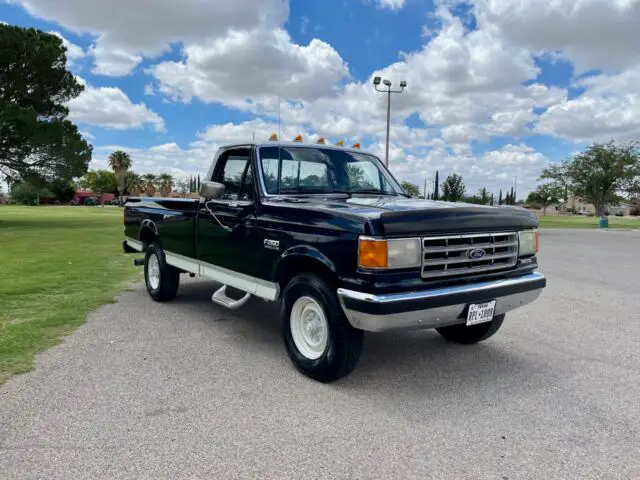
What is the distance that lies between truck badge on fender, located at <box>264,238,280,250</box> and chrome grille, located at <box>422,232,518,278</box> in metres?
1.29

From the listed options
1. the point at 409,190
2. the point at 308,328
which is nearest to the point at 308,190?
the point at 308,328

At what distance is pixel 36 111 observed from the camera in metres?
28.6

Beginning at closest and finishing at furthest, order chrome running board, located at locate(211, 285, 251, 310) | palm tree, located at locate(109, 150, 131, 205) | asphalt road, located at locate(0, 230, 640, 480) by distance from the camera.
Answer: asphalt road, located at locate(0, 230, 640, 480), chrome running board, located at locate(211, 285, 251, 310), palm tree, located at locate(109, 150, 131, 205)

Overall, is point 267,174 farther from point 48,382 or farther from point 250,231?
point 48,382

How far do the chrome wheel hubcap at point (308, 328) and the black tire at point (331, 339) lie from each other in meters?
0.08

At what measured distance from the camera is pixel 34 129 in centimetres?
2698

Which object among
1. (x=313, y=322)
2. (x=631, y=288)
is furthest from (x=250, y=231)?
(x=631, y=288)

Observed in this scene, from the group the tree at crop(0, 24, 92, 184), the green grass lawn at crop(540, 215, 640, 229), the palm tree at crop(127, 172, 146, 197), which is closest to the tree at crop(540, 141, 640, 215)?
the green grass lawn at crop(540, 215, 640, 229)

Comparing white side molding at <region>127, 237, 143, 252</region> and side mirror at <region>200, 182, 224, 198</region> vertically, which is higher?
side mirror at <region>200, 182, 224, 198</region>

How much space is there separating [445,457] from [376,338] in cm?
240

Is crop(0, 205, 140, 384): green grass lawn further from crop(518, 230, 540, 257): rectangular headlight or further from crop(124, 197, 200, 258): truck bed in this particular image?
crop(518, 230, 540, 257): rectangular headlight

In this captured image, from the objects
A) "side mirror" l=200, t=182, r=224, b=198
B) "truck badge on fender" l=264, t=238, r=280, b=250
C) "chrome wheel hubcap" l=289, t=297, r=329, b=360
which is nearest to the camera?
"chrome wheel hubcap" l=289, t=297, r=329, b=360

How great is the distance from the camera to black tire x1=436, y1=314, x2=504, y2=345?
4949 mm

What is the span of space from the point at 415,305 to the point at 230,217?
2.25m
